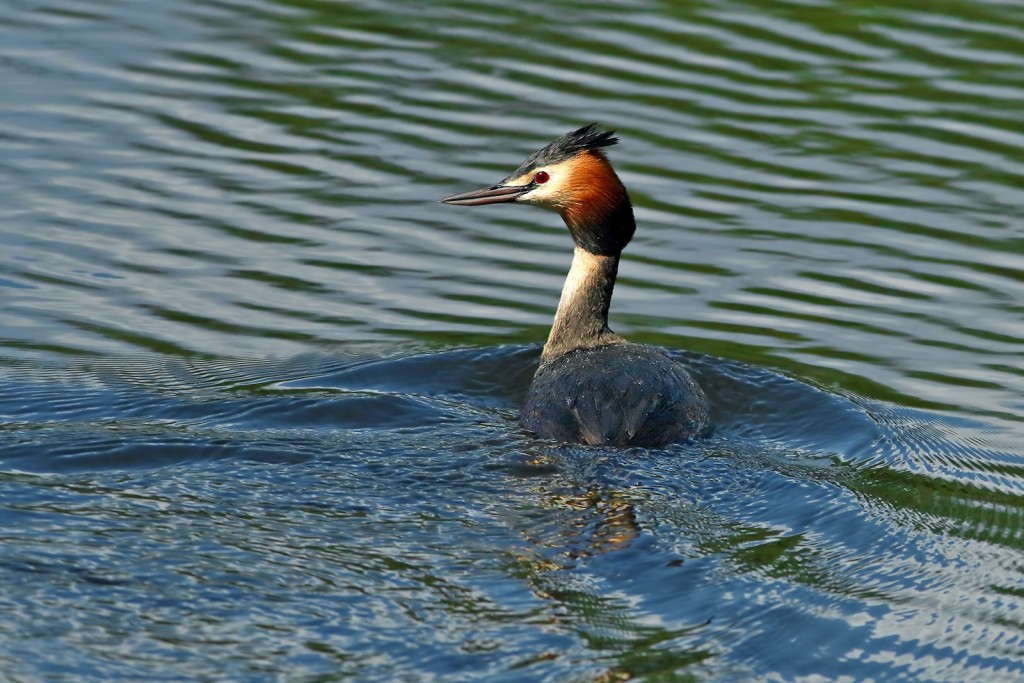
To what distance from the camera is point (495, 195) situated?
8.70 m

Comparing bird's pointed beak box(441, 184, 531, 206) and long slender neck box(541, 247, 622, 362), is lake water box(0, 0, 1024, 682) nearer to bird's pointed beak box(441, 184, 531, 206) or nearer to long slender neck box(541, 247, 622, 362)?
long slender neck box(541, 247, 622, 362)

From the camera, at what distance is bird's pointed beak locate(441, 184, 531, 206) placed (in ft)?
28.4

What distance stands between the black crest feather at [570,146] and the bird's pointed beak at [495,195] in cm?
8

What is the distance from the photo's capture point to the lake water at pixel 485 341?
18.2 feet

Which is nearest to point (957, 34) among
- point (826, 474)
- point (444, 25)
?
point (444, 25)

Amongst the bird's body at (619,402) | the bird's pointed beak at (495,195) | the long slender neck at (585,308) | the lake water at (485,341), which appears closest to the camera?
the lake water at (485,341)

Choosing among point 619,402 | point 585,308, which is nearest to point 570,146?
point 585,308

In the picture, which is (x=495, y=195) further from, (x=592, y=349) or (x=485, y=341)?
(x=592, y=349)

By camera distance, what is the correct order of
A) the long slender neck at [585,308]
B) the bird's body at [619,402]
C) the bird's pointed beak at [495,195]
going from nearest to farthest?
the bird's body at [619,402]
the long slender neck at [585,308]
the bird's pointed beak at [495,195]

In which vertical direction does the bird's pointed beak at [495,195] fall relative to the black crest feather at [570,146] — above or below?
below

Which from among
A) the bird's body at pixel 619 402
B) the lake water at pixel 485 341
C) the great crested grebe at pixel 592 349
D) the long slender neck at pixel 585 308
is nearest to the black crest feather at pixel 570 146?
the great crested grebe at pixel 592 349

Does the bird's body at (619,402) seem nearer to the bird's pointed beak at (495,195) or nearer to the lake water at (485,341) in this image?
the lake water at (485,341)

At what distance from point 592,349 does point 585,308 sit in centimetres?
32

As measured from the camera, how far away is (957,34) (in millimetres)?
12781
